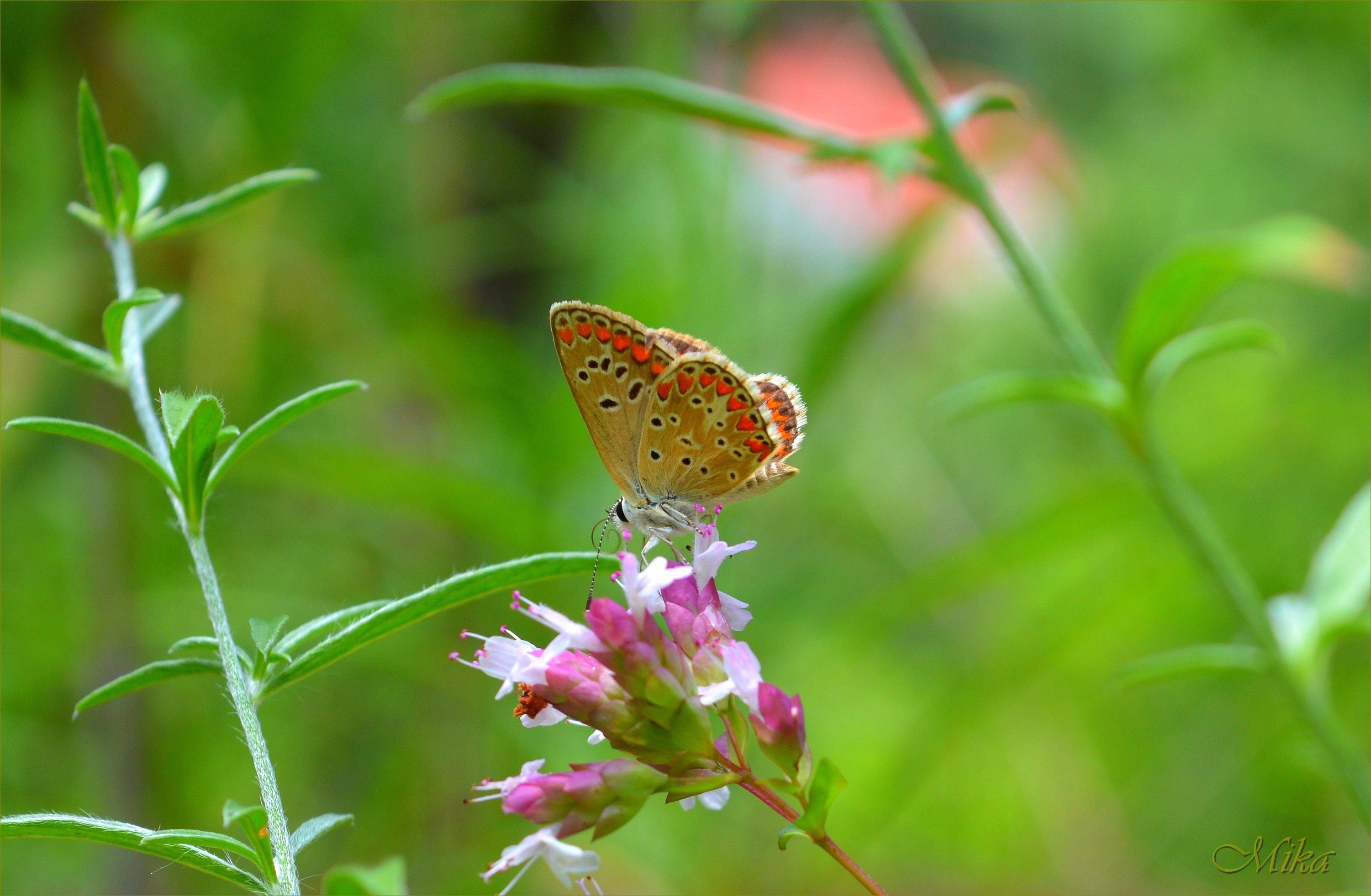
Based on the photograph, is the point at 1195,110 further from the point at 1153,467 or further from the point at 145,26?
the point at 145,26

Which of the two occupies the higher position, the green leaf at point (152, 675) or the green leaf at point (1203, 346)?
the green leaf at point (1203, 346)

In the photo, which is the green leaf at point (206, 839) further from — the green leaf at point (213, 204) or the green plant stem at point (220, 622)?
the green leaf at point (213, 204)

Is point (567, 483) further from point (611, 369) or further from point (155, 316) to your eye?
point (155, 316)

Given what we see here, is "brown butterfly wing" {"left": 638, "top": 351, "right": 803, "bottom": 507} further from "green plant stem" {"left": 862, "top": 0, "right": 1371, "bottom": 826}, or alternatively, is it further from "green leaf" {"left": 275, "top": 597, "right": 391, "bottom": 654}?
"green leaf" {"left": 275, "top": 597, "right": 391, "bottom": 654}

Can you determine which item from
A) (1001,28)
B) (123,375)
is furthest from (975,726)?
(1001,28)

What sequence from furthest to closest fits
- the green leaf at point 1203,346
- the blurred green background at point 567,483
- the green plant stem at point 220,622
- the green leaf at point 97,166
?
the blurred green background at point 567,483 < the green leaf at point 1203,346 < the green leaf at point 97,166 < the green plant stem at point 220,622

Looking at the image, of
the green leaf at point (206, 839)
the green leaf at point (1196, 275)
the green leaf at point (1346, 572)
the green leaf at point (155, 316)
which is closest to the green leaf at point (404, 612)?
the green leaf at point (206, 839)
